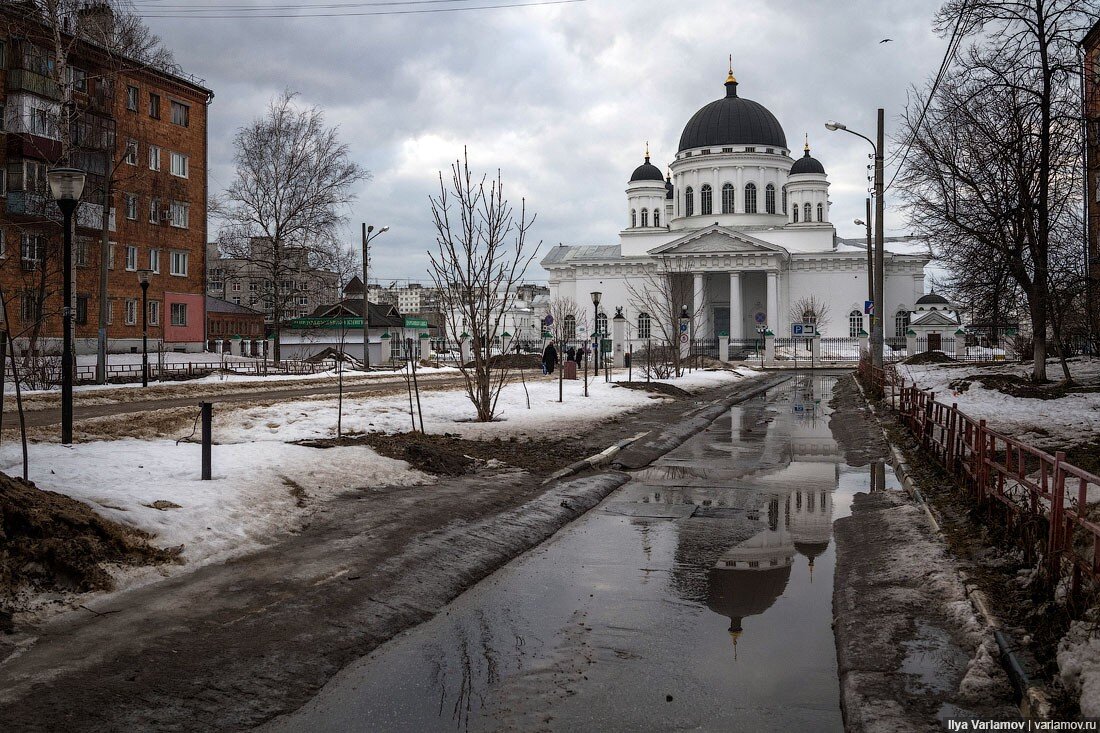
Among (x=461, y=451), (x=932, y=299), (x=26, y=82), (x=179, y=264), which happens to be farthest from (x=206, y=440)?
(x=932, y=299)

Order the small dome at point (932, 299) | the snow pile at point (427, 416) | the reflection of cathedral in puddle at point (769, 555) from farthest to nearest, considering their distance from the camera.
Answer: the small dome at point (932, 299) < the snow pile at point (427, 416) < the reflection of cathedral in puddle at point (769, 555)

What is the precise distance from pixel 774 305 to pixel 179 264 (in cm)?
5531

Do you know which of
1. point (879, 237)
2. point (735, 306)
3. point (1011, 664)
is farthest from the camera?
point (735, 306)

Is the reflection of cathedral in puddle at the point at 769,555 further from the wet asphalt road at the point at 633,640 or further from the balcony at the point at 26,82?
the balcony at the point at 26,82

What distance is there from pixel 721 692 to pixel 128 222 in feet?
145

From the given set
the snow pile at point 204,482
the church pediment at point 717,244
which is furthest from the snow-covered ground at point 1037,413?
the church pediment at point 717,244

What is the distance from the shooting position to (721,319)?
92.1 metres

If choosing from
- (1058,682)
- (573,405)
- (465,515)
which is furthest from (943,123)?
(1058,682)

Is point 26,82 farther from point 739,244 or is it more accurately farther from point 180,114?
point 739,244

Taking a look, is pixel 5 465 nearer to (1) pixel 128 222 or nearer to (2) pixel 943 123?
(2) pixel 943 123

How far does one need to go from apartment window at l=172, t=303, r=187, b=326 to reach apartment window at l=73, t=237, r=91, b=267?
6.40 metres

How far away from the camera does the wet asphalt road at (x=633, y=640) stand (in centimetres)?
445

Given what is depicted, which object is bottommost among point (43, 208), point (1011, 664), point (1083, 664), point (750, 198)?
point (1011, 664)

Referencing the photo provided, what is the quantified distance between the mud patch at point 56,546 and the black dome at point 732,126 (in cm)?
8908
